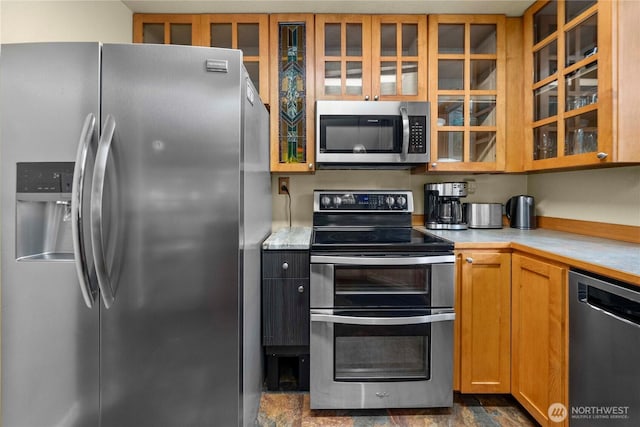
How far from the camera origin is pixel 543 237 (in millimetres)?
1798

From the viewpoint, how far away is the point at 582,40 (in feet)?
5.18

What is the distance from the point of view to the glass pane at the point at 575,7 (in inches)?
60.8

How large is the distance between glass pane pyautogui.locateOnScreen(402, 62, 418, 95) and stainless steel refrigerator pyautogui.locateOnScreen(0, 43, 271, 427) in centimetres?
124

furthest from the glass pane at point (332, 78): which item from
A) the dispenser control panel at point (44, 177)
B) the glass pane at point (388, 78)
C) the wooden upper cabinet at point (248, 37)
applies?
the dispenser control panel at point (44, 177)

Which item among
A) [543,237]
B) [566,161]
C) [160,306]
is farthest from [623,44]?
[160,306]

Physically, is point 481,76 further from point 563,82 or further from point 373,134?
point 373,134

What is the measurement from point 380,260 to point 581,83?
1308mm

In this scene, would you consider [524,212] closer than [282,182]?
Yes

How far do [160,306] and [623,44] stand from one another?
2.18m

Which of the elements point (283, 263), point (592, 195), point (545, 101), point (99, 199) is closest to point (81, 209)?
point (99, 199)

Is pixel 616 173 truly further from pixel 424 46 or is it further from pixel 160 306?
pixel 160 306

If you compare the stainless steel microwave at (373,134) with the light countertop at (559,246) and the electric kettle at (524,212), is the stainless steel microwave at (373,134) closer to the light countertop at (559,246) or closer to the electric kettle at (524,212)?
the light countertop at (559,246)

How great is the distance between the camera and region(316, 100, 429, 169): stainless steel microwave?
78.2 inches

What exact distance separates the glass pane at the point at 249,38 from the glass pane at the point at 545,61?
5.66 ft
